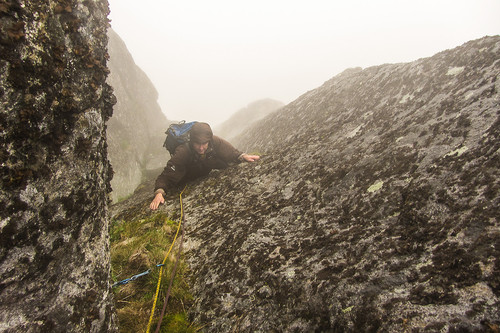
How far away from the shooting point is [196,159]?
885 centimetres

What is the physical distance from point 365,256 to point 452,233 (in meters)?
1.02

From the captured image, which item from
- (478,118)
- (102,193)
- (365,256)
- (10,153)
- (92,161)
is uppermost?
(10,153)

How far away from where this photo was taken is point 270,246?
4633 mm

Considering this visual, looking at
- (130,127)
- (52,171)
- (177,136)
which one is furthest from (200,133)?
(130,127)

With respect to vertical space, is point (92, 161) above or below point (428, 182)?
above

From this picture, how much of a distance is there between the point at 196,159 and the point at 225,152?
1.24 metres

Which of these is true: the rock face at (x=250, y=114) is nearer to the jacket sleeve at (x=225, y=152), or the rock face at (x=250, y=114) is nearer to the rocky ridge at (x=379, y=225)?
the jacket sleeve at (x=225, y=152)

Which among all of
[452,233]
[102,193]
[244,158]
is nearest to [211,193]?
[244,158]

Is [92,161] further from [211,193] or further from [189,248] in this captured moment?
[211,193]

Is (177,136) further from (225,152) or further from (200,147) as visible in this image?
(225,152)

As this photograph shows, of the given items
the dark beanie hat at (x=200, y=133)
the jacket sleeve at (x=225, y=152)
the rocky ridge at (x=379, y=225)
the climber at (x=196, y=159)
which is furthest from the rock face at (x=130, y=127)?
the rocky ridge at (x=379, y=225)

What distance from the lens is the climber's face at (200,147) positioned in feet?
27.4

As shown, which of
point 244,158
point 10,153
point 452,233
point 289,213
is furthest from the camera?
point 244,158

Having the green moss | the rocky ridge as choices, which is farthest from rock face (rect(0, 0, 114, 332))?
the rocky ridge
